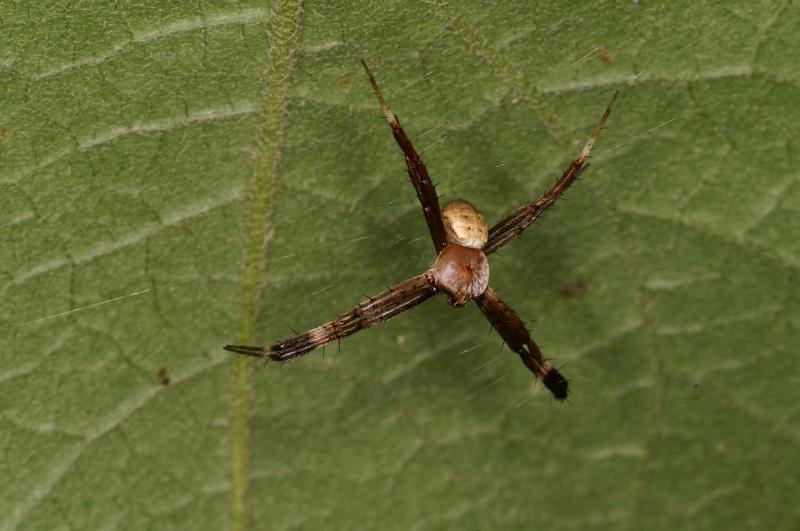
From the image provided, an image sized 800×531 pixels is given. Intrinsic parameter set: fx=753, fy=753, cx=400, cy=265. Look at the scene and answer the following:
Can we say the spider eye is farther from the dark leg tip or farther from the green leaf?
the dark leg tip

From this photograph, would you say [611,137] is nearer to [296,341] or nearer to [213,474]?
[296,341]

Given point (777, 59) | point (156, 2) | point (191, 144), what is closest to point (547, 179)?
point (777, 59)

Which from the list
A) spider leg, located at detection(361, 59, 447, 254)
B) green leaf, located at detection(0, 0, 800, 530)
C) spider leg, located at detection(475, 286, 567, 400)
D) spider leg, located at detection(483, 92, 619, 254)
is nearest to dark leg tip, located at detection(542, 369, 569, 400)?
spider leg, located at detection(475, 286, 567, 400)

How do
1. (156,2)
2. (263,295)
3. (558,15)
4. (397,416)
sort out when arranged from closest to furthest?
(156,2)
(558,15)
(263,295)
(397,416)

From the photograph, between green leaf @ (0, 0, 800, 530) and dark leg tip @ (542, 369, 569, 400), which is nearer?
green leaf @ (0, 0, 800, 530)

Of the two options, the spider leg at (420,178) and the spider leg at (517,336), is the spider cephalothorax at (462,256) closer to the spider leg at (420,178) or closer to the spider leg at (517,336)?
the spider leg at (420,178)

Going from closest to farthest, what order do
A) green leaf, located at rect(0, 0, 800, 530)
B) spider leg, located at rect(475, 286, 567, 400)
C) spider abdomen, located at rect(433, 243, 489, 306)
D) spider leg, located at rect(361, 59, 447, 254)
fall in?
spider leg, located at rect(361, 59, 447, 254) → green leaf, located at rect(0, 0, 800, 530) → spider abdomen, located at rect(433, 243, 489, 306) → spider leg, located at rect(475, 286, 567, 400)
